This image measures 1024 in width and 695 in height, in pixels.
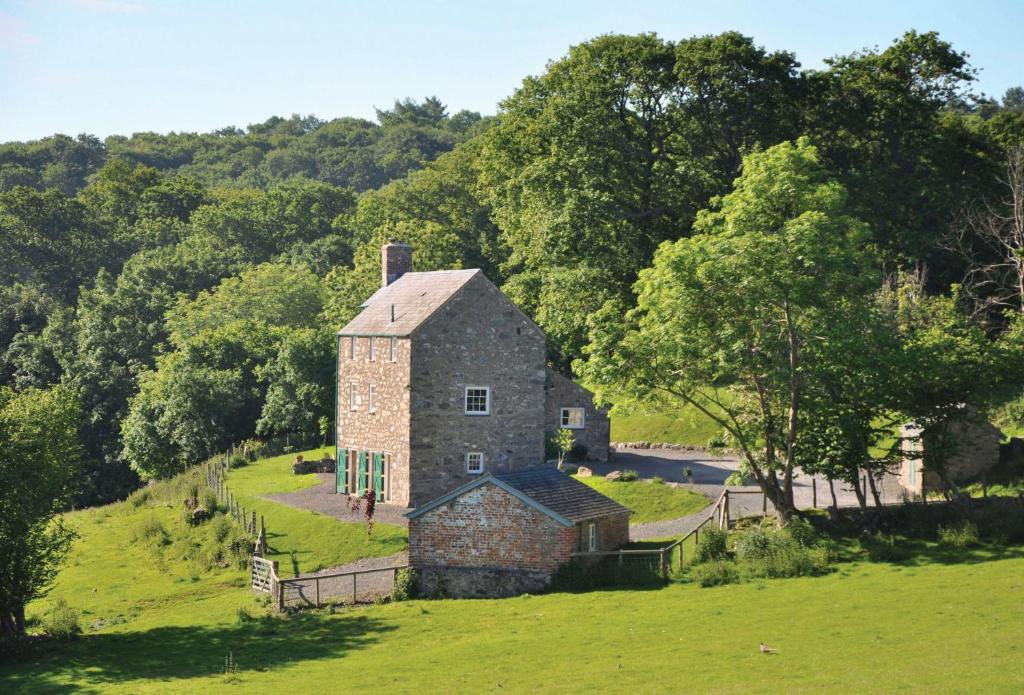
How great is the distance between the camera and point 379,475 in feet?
169

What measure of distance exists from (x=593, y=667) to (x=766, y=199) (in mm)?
18489

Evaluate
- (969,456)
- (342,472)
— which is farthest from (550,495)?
(342,472)

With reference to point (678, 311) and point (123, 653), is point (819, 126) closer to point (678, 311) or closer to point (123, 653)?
point (678, 311)

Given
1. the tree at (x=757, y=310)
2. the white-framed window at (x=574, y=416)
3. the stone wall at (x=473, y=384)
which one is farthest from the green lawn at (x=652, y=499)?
the white-framed window at (x=574, y=416)

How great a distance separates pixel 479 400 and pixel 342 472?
821 centimetres

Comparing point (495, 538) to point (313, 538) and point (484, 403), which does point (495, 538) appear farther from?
point (484, 403)

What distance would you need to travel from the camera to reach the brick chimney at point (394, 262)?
60031 mm

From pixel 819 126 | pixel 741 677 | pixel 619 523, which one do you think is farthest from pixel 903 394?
pixel 819 126

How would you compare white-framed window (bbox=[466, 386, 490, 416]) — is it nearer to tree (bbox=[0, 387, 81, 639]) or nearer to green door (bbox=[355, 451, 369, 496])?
green door (bbox=[355, 451, 369, 496])

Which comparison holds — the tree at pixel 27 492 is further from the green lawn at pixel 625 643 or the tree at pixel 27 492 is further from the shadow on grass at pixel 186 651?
the green lawn at pixel 625 643

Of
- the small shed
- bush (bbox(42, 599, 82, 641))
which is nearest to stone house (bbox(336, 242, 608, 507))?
the small shed

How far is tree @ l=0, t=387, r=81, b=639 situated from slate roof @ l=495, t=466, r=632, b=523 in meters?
14.2

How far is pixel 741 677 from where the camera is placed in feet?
78.3

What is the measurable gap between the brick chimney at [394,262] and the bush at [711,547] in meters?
28.0
